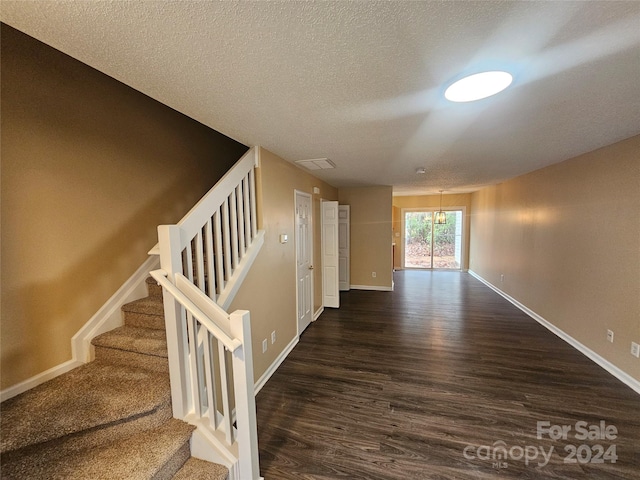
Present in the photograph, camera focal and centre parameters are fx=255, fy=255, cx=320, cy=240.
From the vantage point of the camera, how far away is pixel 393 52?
1.16m

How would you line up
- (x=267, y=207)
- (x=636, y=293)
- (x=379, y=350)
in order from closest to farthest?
(x=636, y=293) → (x=267, y=207) → (x=379, y=350)

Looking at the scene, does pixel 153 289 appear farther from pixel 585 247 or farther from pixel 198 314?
pixel 585 247

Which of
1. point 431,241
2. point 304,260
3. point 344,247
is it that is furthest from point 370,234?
point 431,241

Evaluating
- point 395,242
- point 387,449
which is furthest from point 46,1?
point 395,242

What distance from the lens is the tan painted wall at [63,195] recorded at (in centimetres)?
166

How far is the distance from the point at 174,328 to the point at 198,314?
0.29 metres

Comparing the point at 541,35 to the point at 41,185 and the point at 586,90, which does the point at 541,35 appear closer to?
the point at 586,90

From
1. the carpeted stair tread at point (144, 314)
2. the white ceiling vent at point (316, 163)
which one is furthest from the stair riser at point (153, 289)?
the white ceiling vent at point (316, 163)

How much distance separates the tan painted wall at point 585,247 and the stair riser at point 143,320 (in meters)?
4.26

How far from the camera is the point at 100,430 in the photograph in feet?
4.76

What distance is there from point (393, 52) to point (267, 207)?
5.97 feet

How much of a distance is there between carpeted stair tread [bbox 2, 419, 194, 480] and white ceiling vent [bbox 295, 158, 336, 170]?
2713 millimetres

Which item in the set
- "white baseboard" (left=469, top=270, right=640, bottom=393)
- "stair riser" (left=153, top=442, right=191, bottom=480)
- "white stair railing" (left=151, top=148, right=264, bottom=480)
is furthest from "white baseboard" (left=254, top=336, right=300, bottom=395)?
"white baseboard" (left=469, top=270, right=640, bottom=393)

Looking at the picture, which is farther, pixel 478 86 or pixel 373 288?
pixel 373 288
